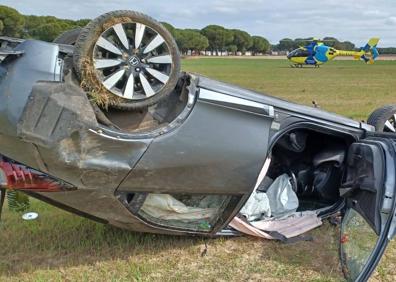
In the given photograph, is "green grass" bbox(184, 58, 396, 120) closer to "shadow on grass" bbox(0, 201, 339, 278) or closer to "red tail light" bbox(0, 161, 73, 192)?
"shadow on grass" bbox(0, 201, 339, 278)

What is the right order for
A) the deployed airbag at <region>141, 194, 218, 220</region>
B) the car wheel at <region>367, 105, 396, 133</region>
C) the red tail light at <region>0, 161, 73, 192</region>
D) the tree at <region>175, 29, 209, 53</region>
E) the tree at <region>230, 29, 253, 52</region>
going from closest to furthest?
the red tail light at <region>0, 161, 73, 192</region>, the deployed airbag at <region>141, 194, 218, 220</region>, the car wheel at <region>367, 105, 396, 133</region>, the tree at <region>175, 29, 209, 53</region>, the tree at <region>230, 29, 253, 52</region>

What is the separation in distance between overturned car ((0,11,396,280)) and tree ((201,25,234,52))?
127 meters

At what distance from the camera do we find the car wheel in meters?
4.67

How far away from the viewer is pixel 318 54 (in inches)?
2110

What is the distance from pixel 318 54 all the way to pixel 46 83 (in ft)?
175

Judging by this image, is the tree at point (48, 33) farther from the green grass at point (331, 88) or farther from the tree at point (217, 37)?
the tree at point (217, 37)

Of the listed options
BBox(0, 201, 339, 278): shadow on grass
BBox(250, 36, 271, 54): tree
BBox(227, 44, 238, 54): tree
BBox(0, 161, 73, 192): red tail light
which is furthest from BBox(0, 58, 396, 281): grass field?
BBox(250, 36, 271, 54): tree

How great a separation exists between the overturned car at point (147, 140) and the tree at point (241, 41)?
134 m

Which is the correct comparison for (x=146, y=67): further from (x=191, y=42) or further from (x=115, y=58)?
(x=191, y=42)

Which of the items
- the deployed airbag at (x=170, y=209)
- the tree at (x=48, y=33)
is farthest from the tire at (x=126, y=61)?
the tree at (x=48, y=33)

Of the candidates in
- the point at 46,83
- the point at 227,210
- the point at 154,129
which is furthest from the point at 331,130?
the point at 46,83

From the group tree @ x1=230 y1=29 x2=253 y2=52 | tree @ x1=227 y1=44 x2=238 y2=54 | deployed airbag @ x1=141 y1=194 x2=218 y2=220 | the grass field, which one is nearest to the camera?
deployed airbag @ x1=141 y1=194 x2=218 y2=220

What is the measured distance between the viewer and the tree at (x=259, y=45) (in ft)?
468

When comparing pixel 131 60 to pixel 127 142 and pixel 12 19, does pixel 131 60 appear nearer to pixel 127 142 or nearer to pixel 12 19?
pixel 127 142
